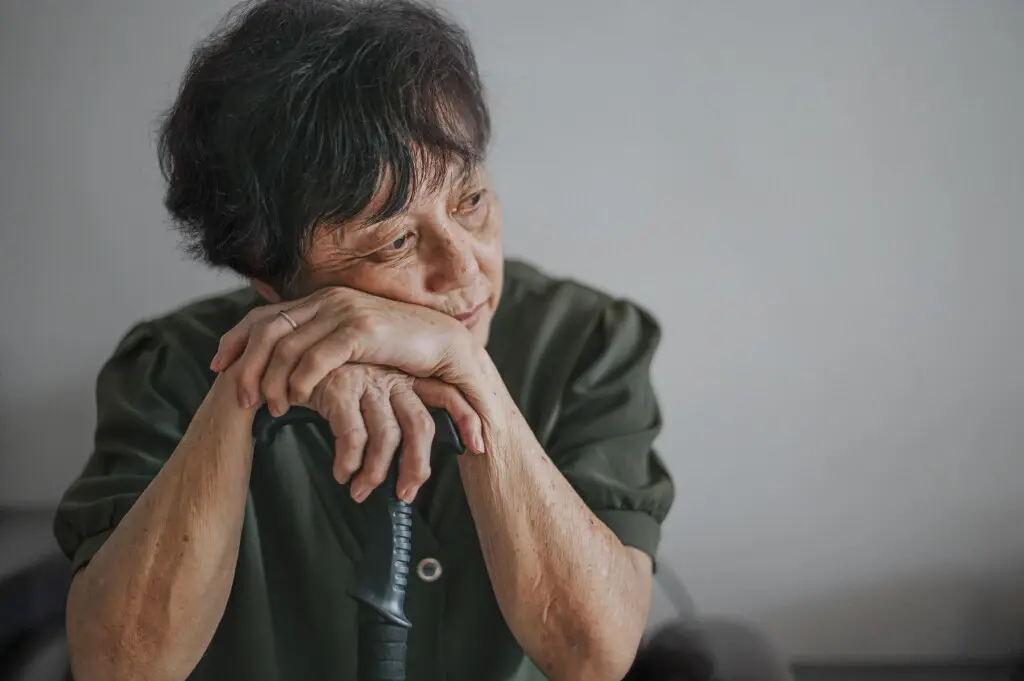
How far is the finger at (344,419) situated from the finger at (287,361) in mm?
14

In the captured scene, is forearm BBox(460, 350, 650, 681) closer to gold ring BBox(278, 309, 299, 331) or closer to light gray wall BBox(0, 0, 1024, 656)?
gold ring BBox(278, 309, 299, 331)

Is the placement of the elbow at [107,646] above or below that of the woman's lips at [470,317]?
below

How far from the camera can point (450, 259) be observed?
68cm

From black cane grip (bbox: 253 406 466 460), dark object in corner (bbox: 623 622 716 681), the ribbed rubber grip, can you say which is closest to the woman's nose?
black cane grip (bbox: 253 406 466 460)


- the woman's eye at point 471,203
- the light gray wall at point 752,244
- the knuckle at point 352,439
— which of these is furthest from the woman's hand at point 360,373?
the light gray wall at point 752,244

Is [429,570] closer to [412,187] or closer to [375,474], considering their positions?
[375,474]

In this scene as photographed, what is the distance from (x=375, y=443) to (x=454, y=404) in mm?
69

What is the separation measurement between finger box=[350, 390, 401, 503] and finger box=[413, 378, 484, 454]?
0.04m

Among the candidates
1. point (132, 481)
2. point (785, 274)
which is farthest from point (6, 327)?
point (785, 274)

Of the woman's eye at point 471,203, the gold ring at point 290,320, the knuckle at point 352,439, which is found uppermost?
the woman's eye at point 471,203

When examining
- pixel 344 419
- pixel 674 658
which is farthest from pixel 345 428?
pixel 674 658

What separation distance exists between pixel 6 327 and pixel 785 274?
0.85 metres

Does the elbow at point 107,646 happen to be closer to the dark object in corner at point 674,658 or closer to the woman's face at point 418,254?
the woman's face at point 418,254

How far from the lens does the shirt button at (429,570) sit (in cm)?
78
